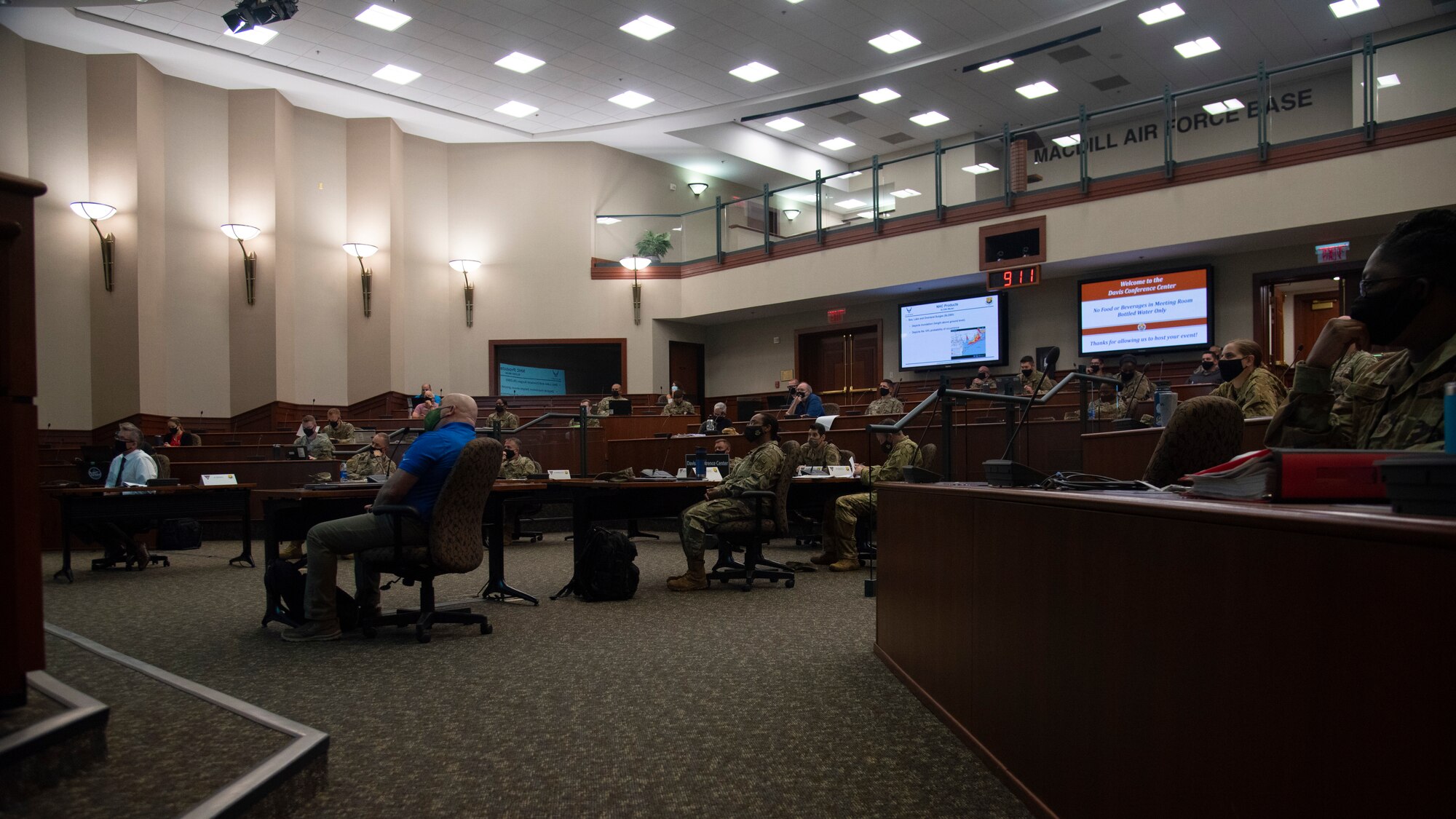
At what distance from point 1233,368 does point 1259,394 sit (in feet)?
0.64

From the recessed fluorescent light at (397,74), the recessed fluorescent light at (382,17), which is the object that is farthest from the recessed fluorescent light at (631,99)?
the recessed fluorescent light at (382,17)

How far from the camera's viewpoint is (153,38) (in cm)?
1141

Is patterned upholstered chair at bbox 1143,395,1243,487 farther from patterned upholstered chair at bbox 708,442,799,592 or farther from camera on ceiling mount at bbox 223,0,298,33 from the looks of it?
camera on ceiling mount at bbox 223,0,298,33

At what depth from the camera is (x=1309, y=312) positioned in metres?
12.0

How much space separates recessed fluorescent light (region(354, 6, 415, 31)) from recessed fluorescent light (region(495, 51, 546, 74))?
152 cm

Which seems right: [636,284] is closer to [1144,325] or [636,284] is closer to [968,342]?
[968,342]

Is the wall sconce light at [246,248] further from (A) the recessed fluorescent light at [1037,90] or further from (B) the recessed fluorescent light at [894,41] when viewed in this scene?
(A) the recessed fluorescent light at [1037,90]

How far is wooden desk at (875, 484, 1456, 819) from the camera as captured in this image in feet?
3.15

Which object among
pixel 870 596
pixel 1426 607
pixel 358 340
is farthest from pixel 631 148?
pixel 1426 607

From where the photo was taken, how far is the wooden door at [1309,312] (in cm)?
1173

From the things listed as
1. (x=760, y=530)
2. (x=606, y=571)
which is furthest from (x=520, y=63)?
(x=606, y=571)

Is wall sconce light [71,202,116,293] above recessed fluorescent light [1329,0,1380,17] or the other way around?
the other way around

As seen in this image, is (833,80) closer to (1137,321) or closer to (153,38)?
(1137,321)

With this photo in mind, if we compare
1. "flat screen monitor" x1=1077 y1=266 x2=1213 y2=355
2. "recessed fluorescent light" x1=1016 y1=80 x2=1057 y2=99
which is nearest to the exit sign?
"flat screen monitor" x1=1077 y1=266 x2=1213 y2=355
